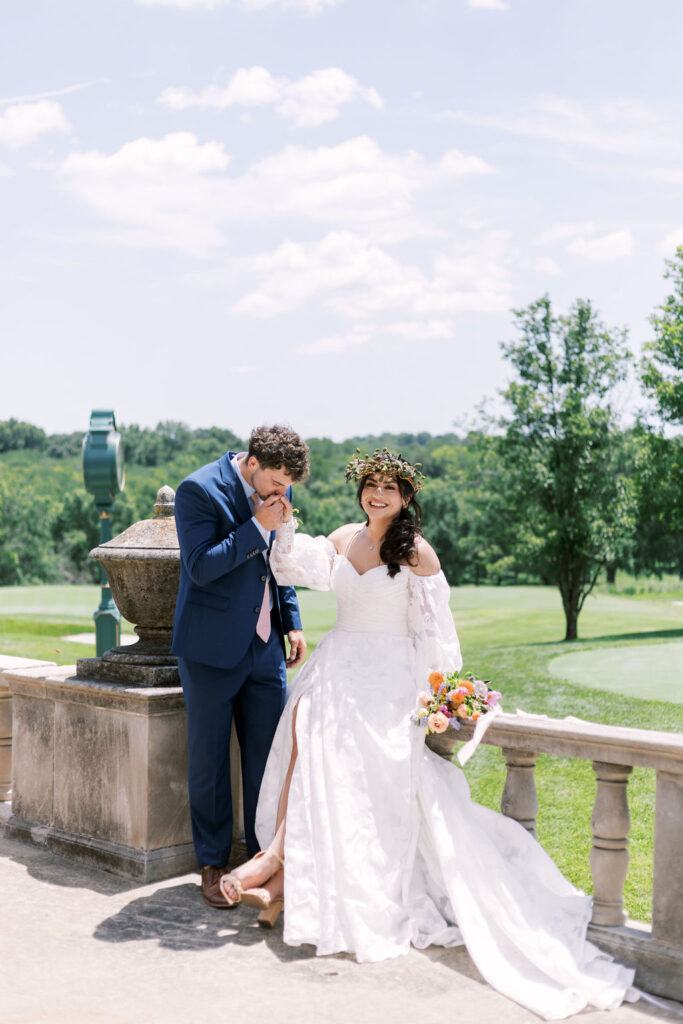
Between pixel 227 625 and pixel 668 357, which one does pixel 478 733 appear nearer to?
pixel 227 625

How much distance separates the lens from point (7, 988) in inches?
130

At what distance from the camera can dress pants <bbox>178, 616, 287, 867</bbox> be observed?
417 cm

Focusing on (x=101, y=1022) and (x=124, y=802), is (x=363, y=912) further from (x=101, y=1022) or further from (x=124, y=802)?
(x=124, y=802)

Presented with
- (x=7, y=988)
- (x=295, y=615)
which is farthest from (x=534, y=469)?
(x=7, y=988)

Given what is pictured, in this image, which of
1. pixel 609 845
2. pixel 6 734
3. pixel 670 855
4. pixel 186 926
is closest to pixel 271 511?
pixel 186 926

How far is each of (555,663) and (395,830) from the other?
43.3 ft

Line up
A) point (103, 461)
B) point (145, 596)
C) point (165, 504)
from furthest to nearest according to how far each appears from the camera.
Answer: point (103, 461), point (165, 504), point (145, 596)

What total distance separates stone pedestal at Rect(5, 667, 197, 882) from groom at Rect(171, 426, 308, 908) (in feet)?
0.73

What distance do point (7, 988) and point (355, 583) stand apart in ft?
6.24

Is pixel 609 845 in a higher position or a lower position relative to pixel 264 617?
lower

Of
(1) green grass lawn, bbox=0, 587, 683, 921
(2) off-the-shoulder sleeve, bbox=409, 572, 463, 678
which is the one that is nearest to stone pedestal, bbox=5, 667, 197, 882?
(2) off-the-shoulder sleeve, bbox=409, 572, 463, 678

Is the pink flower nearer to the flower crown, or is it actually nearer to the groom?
the groom

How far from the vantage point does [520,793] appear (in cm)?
398

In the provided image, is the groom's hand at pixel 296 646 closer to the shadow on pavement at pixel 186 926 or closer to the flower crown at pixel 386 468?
the flower crown at pixel 386 468
